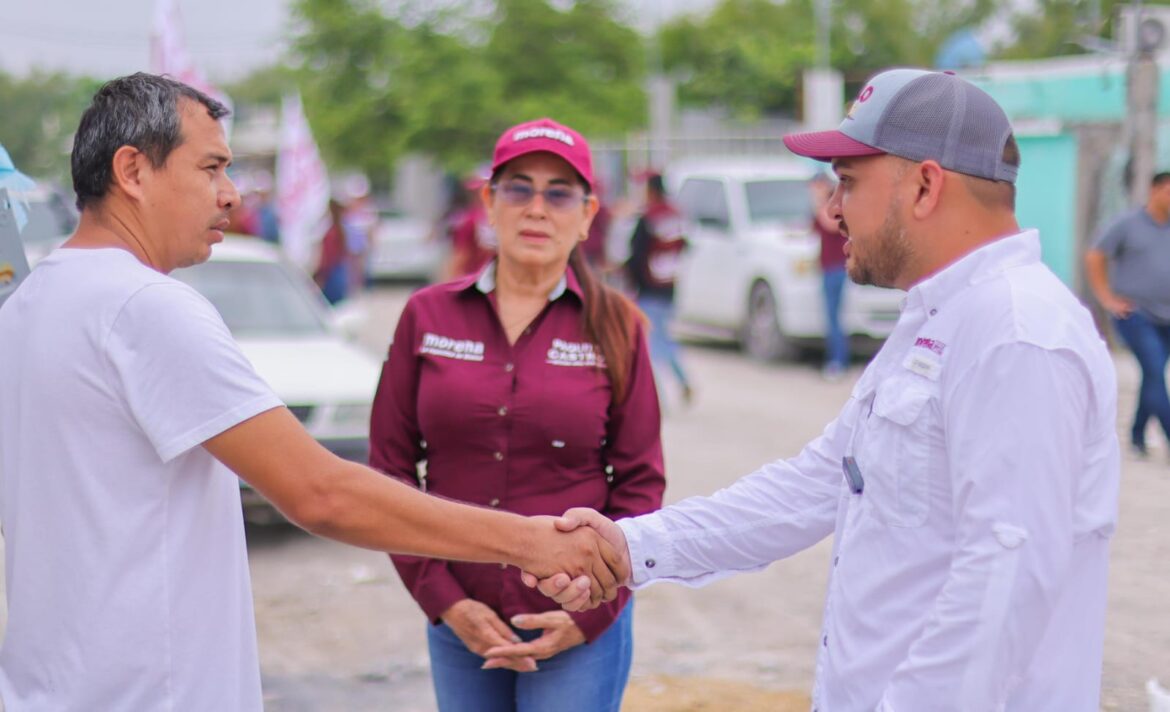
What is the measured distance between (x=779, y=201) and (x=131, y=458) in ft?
45.0

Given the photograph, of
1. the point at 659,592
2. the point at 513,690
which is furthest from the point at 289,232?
the point at 513,690

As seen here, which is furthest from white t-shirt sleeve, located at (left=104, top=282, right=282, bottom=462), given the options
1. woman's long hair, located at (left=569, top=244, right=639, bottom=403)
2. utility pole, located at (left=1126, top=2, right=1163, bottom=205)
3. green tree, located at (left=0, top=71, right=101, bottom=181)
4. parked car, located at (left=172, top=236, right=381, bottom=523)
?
green tree, located at (left=0, top=71, right=101, bottom=181)

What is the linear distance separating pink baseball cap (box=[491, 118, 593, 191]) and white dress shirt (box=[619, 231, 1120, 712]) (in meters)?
1.28

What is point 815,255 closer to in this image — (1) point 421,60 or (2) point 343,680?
(2) point 343,680

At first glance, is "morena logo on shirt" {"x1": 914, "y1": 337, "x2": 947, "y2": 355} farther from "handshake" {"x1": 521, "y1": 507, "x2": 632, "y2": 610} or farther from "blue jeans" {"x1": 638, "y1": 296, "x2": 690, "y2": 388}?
"blue jeans" {"x1": 638, "y1": 296, "x2": 690, "y2": 388}

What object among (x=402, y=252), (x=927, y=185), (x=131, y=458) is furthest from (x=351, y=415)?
(x=402, y=252)

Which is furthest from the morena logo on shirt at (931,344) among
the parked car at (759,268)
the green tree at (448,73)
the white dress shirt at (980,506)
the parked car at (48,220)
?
the green tree at (448,73)

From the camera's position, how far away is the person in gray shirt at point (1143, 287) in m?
9.27

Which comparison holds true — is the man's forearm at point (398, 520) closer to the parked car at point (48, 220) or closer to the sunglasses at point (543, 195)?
the sunglasses at point (543, 195)

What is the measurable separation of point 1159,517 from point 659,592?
3.08m

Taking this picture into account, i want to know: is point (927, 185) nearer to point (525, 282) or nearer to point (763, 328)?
point (525, 282)

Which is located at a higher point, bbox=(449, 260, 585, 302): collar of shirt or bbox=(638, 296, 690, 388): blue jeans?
bbox=(449, 260, 585, 302): collar of shirt

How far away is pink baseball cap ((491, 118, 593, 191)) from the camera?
344 cm

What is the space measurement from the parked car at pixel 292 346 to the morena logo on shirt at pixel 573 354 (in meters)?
3.76
